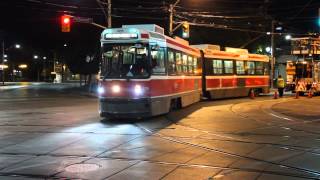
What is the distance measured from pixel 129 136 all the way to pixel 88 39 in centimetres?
5481

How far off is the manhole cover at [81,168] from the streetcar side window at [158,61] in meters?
9.27

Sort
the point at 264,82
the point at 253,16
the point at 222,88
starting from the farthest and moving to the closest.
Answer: the point at 253,16 → the point at 264,82 → the point at 222,88

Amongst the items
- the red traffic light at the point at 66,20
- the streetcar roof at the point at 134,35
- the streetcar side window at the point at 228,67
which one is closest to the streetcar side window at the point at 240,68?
the streetcar side window at the point at 228,67

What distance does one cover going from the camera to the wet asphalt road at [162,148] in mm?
10305

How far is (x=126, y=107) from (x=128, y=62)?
173 cm

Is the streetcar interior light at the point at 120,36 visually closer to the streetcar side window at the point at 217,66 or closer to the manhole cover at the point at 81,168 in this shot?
the manhole cover at the point at 81,168

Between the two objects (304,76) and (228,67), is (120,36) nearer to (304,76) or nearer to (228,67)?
(228,67)

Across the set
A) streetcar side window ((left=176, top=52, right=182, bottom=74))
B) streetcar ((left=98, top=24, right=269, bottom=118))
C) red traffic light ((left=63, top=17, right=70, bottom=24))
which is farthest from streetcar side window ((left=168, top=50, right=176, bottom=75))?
red traffic light ((left=63, top=17, right=70, bottom=24))

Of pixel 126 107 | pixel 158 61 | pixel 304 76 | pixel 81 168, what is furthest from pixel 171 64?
pixel 304 76

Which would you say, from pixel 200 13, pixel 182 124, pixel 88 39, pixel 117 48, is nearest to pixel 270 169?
pixel 182 124

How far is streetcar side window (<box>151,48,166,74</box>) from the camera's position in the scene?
20.0m

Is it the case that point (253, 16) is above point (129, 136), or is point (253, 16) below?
above

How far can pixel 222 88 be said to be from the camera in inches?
1387

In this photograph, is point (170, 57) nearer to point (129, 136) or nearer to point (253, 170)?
point (129, 136)
